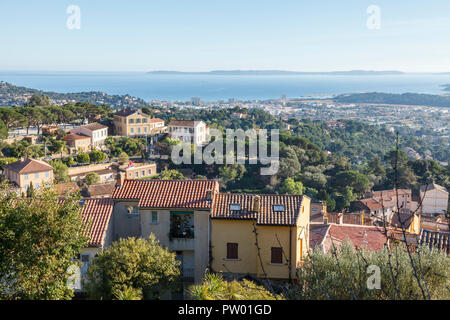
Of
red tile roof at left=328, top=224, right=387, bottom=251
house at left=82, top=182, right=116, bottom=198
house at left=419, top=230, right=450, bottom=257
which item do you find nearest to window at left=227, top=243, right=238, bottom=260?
red tile roof at left=328, top=224, right=387, bottom=251

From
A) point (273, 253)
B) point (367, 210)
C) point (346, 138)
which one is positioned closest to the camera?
point (273, 253)

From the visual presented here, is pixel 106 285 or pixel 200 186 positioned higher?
pixel 200 186

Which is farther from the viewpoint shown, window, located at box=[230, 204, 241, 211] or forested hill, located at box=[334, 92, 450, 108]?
forested hill, located at box=[334, 92, 450, 108]

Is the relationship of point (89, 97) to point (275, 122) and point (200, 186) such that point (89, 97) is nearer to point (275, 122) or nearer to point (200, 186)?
point (275, 122)

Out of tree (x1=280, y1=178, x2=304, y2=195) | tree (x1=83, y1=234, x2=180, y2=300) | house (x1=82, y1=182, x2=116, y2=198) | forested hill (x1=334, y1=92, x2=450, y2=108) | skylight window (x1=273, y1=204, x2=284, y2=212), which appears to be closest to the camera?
tree (x1=83, y1=234, x2=180, y2=300)

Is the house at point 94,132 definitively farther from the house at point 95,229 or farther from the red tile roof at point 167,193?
the house at point 95,229

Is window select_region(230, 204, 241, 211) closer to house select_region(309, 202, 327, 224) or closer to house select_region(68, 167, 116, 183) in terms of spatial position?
house select_region(309, 202, 327, 224)
